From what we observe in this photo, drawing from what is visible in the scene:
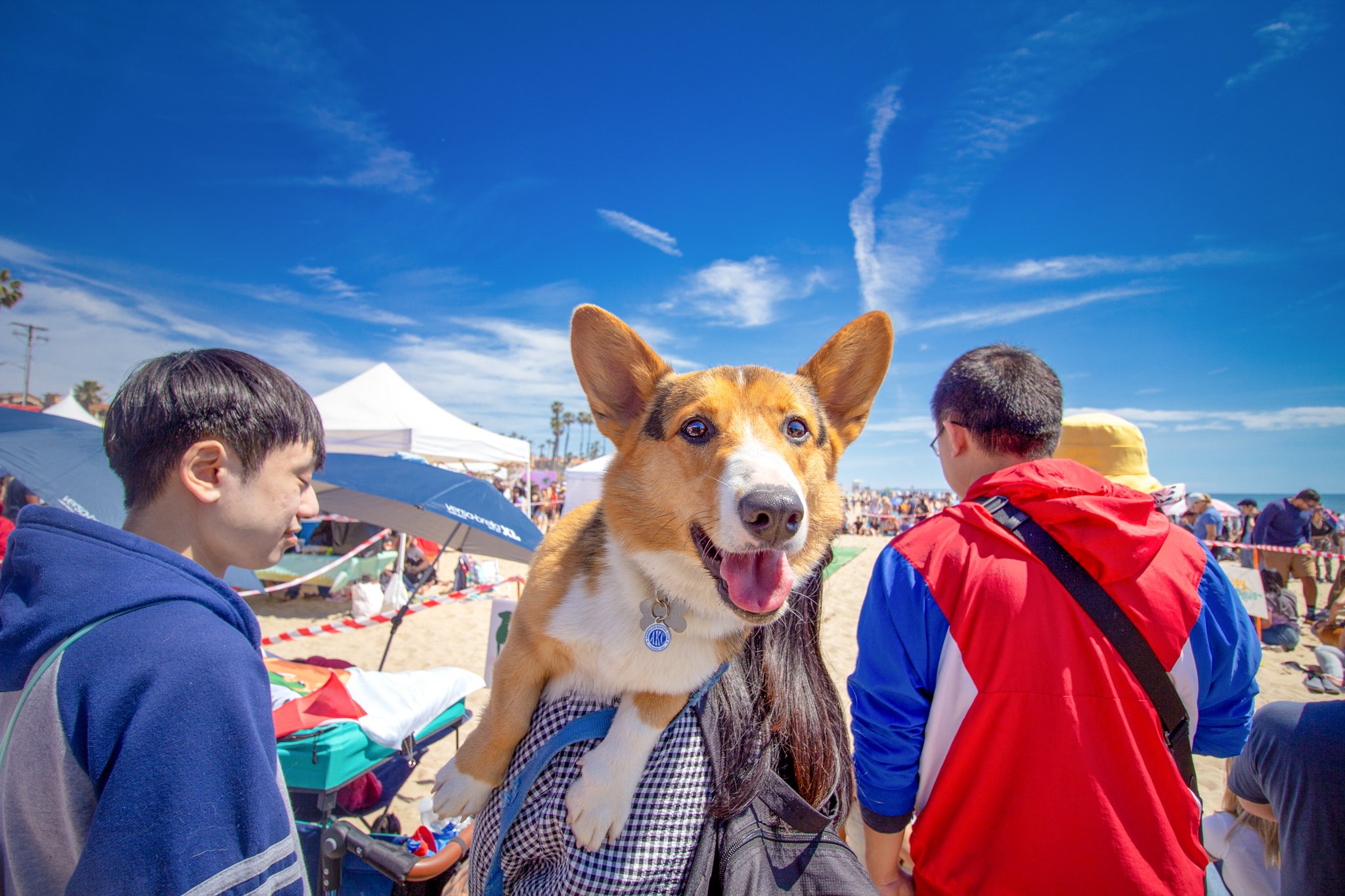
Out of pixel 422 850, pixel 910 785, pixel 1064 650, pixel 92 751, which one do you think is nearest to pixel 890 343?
pixel 1064 650

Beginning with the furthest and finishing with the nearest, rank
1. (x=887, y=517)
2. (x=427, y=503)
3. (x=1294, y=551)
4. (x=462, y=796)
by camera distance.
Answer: (x=887, y=517) < (x=1294, y=551) < (x=427, y=503) < (x=462, y=796)

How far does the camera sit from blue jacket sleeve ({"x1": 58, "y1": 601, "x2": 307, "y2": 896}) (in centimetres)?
99

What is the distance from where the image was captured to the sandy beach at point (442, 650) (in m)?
6.11

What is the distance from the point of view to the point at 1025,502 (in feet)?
6.24

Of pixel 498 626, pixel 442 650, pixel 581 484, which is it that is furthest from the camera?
pixel 581 484

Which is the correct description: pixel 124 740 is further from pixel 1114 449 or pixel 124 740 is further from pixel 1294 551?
pixel 1294 551

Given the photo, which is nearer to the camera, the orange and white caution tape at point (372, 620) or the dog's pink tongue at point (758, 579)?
the dog's pink tongue at point (758, 579)

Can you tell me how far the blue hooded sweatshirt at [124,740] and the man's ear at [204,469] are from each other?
9.9 inches

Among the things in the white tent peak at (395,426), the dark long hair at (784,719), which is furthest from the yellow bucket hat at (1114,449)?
the white tent peak at (395,426)

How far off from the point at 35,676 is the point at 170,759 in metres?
0.30

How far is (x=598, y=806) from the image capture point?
1496 millimetres

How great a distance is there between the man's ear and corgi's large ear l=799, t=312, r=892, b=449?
2027 mm

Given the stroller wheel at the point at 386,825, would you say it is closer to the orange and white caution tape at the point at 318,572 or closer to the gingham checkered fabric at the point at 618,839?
the gingham checkered fabric at the point at 618,839

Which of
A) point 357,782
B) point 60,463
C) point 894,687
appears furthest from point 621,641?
point 60,463
